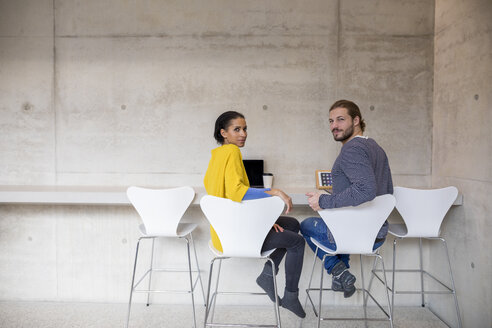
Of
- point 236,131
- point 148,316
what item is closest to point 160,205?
point 236,131

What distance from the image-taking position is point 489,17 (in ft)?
6.91

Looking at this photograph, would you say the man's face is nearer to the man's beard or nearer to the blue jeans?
the man's beard

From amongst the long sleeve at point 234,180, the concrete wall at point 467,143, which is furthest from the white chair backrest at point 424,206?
the long sleeve at point 234,180

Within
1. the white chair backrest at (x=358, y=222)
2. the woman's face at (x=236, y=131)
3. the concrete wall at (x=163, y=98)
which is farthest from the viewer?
the concrete wall at (x=163, y=98)

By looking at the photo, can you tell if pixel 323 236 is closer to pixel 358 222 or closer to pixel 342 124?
pixel 358 222

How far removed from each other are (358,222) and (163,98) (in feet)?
6.21

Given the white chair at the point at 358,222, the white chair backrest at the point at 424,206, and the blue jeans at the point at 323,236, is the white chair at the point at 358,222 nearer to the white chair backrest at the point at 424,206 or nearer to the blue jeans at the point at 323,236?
the blue jeans at the point at 323,236

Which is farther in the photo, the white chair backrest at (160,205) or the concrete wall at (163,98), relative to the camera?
the concrete wall at (163,98)

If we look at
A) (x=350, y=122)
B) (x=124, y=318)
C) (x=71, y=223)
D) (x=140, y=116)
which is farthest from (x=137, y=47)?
(x=124, y=318)

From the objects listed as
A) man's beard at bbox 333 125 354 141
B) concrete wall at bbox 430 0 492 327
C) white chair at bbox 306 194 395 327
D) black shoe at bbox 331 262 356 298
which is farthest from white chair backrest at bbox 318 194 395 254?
concrete wall at bbox 430 0 492 327

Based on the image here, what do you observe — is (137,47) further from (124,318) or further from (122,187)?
(124,318)

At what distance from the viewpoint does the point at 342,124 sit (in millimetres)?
1979

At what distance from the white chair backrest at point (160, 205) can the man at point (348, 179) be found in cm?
81

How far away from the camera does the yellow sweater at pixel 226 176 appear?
1864mm
